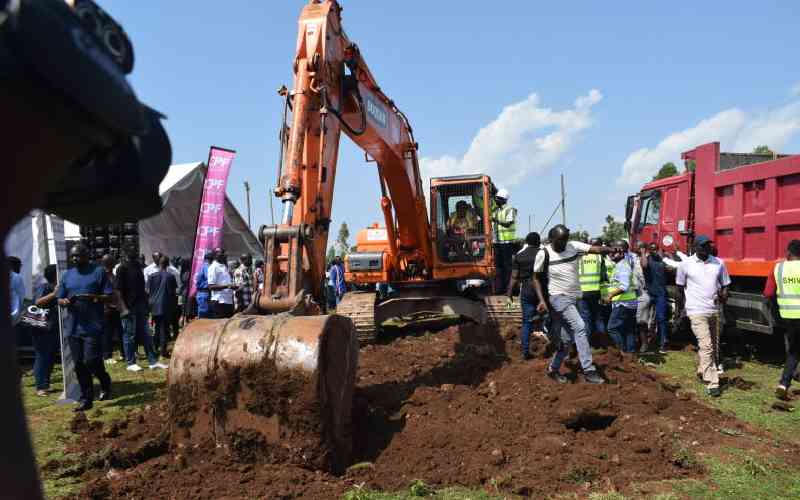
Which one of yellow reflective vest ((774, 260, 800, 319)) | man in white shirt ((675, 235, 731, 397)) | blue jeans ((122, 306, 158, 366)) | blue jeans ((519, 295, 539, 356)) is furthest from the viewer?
blue jeans ((122, 306, 158, 366))

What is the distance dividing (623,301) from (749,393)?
232cm

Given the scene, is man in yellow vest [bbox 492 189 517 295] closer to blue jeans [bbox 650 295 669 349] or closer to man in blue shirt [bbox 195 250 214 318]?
blue jeans [bbox 650 295 669 349]

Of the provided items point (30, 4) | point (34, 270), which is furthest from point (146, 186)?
point (34, 270)

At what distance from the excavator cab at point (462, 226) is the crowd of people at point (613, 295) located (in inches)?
43.7

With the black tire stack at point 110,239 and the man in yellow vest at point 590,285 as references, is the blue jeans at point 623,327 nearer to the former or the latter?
the man in yellow vest at point 590,285

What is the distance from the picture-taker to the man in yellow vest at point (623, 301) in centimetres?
927

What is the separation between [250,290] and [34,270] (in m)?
5.27

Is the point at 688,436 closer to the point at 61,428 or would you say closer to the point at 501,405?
the point at 501,405

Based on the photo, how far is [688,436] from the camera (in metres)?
5.46

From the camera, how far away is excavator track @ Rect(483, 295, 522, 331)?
1079cm

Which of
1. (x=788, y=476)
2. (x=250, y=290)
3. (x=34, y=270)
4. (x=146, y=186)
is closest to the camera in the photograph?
(x=146, y=186)

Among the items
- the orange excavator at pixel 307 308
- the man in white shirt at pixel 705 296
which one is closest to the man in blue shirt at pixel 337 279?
the orange excavator at pixel 307 308

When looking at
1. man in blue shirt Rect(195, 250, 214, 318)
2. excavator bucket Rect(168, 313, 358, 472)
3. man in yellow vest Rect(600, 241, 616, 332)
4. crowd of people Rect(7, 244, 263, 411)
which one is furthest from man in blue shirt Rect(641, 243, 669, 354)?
man in blue shirt Rect(195, 250, 214, 318)

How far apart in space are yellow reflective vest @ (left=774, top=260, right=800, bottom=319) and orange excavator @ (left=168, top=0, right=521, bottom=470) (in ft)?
14.8
